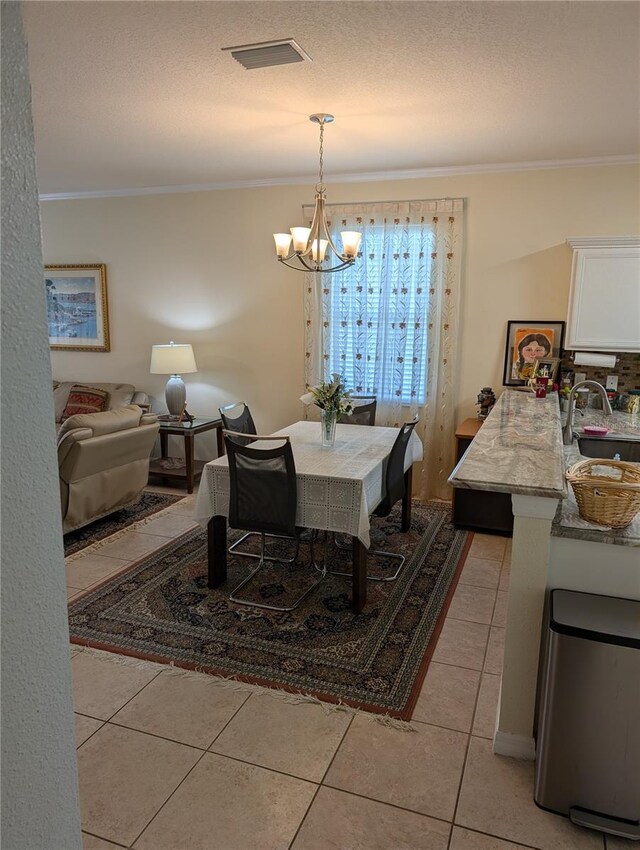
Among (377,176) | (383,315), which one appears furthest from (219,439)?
(377,176)

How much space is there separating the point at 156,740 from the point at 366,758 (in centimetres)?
80

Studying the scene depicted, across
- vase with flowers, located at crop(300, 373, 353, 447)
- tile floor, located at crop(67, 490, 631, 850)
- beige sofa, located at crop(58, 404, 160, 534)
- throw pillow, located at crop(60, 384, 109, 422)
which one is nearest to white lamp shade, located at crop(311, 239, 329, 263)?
vase with flowers, located at crop(300, 373, 353, 447)

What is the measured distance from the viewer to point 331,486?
10.2 ft

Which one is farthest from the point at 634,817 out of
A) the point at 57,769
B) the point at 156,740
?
the point at 57,769

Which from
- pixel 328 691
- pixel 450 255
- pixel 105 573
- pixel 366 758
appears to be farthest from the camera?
pixel 450 255

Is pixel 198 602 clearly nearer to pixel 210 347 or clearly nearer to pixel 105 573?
pixel 105 573

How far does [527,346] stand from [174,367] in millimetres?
3141

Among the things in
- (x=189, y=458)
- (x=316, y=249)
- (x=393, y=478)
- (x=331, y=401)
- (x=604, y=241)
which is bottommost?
(x=189, y=458)

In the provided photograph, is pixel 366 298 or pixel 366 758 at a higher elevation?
pixel 366 298

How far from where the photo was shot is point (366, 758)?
2156 millimetres

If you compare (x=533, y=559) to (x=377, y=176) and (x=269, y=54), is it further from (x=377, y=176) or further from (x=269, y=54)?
(x=377, y=176)

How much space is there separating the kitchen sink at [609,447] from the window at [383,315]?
156cm

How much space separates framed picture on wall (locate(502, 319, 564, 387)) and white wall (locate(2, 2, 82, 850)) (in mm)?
4541

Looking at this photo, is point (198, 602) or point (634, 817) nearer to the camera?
point (634, 817)
